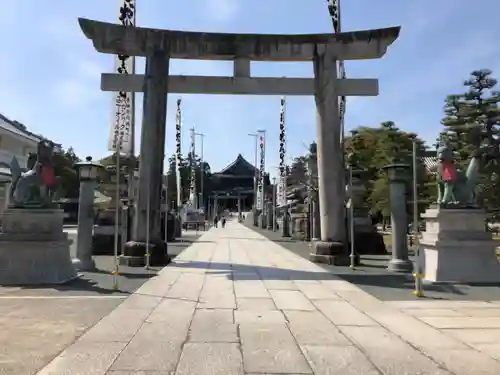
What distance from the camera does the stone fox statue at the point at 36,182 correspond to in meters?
9.84

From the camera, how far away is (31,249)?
9.37m

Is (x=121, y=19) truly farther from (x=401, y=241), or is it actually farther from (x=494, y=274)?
(x=494, y=274)

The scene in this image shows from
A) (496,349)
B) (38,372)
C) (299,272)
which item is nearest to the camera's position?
(38,372)

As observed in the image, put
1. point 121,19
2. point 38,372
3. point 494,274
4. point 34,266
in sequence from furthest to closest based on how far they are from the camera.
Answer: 1. point 121,19
2. point 494,274
3. point 34,266
4. point 38,372

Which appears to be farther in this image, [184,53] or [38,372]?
[184,53]

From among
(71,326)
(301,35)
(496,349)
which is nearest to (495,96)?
(301,35)

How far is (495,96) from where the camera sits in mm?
25641

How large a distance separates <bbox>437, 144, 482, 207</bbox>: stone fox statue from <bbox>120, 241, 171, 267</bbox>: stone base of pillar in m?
7.45

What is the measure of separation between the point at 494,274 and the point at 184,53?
9943mm

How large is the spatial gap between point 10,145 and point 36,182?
22.9 metres

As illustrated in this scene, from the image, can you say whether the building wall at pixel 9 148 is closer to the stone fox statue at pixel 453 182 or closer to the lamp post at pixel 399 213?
the lamp post at pixel 399 213

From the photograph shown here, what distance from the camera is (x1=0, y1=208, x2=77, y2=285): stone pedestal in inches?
364

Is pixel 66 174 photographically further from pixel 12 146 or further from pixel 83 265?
pixel 83 265

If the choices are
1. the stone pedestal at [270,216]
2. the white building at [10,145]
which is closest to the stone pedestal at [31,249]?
the white building at [10,145]
